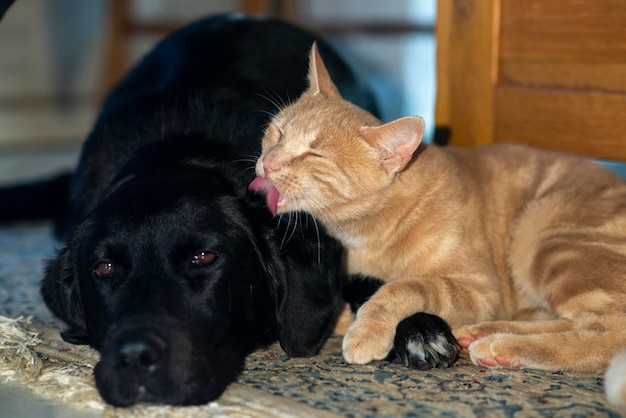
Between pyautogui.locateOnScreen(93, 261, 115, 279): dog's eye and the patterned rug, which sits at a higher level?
pyautogui.locateOnScreen(93, 261, 115, 279): dog's eye

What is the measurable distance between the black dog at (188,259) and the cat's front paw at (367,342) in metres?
0.06

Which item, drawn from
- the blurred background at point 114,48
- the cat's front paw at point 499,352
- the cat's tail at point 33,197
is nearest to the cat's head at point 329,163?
the cat's front paw at point 499,352

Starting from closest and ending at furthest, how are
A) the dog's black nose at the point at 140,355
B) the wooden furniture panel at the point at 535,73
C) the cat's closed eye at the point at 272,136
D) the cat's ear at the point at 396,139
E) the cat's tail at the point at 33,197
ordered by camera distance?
the dog's black nose at the point at 140,355 < the cat's ear at the point at 396,139 < the cat's closed eye at the point at 272,136 < the wooden furniture panel at the point at 535,73 < the cat's tail at the point at 33,197

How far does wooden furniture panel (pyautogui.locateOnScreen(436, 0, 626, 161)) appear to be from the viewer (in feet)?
7.29

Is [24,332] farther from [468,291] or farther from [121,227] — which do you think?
[468,291]

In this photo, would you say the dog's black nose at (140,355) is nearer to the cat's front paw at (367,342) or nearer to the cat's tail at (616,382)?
the cat's front paw at (367,342)

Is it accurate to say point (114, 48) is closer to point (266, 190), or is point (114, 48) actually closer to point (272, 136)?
point (272, 136)

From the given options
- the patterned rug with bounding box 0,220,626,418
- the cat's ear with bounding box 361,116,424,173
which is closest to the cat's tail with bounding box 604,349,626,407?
the patterned rug with bounding box 0,220,626,418

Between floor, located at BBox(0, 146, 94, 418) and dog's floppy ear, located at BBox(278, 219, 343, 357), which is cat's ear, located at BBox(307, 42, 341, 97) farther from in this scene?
floor, located at BBox(0, 146, 94, 418)

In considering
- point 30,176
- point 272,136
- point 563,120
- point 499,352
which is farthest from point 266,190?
point 30,176

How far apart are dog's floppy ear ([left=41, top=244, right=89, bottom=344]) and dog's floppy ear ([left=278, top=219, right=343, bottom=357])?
472 mm

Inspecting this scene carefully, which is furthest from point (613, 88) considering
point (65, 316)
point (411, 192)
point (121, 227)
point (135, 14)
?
point (135, 14)

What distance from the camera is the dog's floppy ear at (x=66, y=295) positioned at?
1.86 meters

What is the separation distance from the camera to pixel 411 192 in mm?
1966
